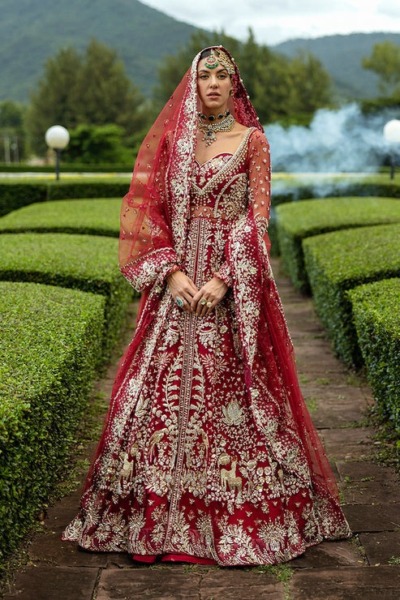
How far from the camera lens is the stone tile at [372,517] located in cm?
331

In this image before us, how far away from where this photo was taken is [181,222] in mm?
3168

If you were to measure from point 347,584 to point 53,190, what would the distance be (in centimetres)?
1211

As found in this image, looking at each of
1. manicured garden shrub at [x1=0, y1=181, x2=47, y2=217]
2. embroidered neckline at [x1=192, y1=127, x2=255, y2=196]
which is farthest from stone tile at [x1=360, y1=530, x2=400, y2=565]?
manicured garden shrub at [x1=0, y1=181, x2=47, y2=217]

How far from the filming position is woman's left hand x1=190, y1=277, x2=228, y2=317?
306cm

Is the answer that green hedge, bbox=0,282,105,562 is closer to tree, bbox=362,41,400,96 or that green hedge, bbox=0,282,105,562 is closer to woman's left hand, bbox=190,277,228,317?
woman's left hand, bbox=190,277,228,317

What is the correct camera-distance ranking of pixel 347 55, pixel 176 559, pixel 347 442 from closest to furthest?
1. pixel 176 559
2. pixel 347 442
3. pixel 347 55

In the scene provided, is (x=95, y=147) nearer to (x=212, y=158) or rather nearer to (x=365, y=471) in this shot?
(x=365, y=471)

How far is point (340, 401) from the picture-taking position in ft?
16.7

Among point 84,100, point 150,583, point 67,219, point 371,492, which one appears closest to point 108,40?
point 84,100

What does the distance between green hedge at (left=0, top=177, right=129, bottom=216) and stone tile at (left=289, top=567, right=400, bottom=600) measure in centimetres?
1162

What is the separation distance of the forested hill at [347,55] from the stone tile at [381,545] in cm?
12986

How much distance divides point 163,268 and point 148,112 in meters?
52.8

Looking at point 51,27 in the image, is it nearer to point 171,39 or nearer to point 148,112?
point 171,39

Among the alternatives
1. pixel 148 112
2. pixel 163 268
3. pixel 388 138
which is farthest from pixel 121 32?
pixel 163 268
